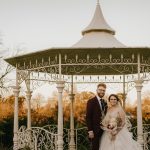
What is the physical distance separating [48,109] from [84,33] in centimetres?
1781

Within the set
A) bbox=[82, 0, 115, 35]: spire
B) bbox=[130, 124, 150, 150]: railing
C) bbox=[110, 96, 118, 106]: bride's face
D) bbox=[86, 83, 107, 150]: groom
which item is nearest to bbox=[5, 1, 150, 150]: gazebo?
bbox=[82, 0, 115, 35]: spire

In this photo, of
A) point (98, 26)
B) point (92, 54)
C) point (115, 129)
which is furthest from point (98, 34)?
point (115, 129)

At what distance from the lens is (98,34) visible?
16109 millimetres

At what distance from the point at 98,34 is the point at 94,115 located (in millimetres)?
5195

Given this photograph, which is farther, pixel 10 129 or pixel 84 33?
pixel 10 129

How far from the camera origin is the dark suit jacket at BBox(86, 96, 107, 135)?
38.0ft

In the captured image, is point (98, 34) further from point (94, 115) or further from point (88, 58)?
point (94, 115)

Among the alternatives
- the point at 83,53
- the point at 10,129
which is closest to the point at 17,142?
the point at 83,53

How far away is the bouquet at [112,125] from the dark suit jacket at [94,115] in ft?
0.81

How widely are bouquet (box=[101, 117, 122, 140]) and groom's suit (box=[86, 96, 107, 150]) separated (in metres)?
0.27

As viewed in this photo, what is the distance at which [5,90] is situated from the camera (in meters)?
33.3

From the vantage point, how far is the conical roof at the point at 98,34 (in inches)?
599

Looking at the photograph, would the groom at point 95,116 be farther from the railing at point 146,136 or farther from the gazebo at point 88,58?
the railing at point 146,136

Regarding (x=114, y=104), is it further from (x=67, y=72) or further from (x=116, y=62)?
(x=67, y=72)
